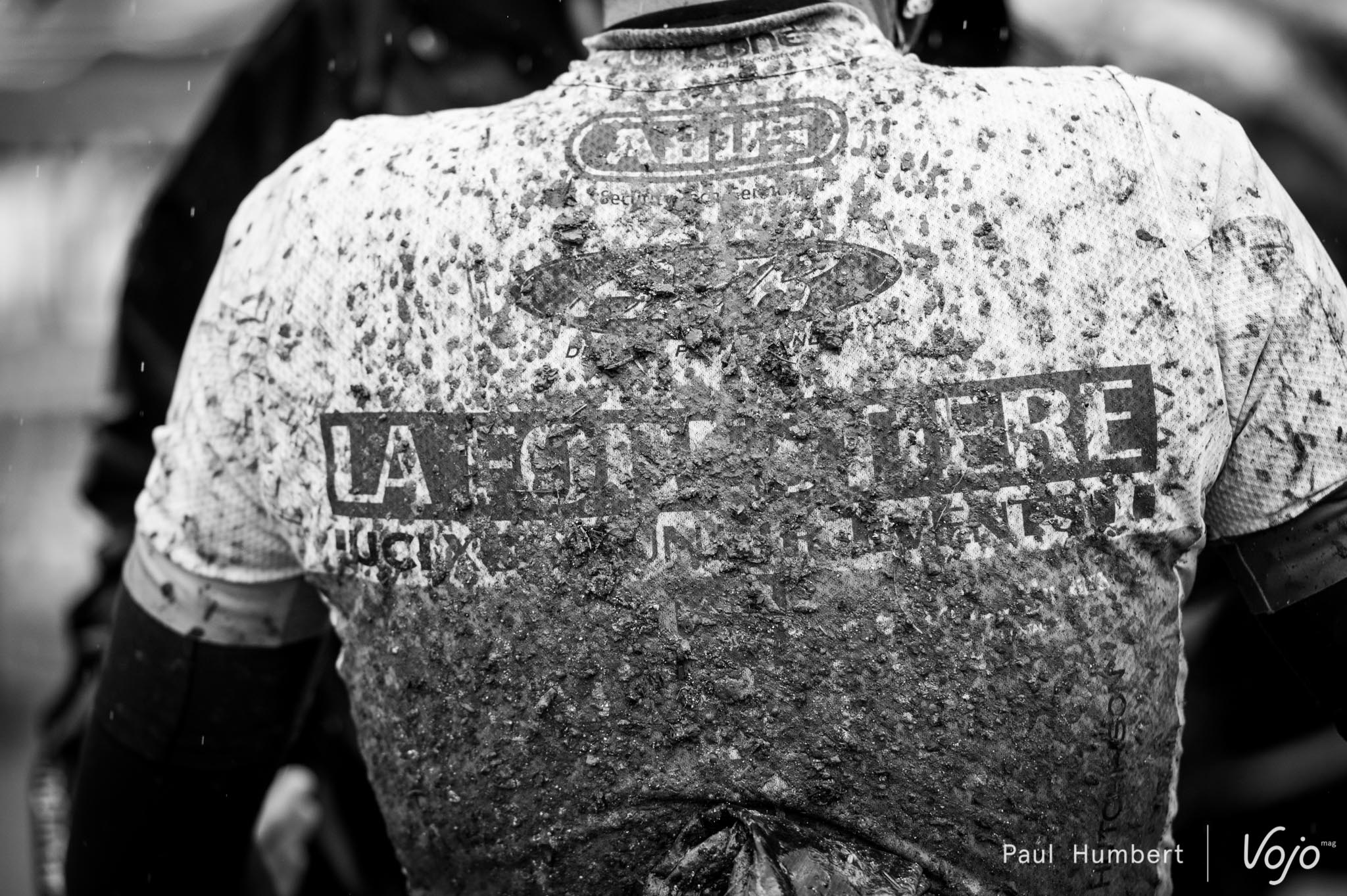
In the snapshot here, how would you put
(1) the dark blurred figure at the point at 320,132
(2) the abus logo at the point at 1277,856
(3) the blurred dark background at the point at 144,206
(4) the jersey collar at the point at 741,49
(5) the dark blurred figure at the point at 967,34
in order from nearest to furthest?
(4) the jersey collar at the point at 741,49, (5) the dark blurred figure at the point at 967,34, (2) the abus logo at the point at 1277,856, (3) the blurred dark background at the point at 144,206, (1) the dark blurred figure at the point at 320,132

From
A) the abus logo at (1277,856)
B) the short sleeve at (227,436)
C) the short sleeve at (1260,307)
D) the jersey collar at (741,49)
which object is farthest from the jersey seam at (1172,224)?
the abus logo at (1277,856)

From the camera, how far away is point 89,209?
4.96m

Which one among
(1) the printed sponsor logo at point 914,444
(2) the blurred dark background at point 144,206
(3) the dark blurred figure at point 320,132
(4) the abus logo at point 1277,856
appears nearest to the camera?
(1) the printed sponsor logo at point 914,444

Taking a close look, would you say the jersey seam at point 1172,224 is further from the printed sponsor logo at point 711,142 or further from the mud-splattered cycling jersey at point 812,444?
the printed sponsor logo at point 711,142

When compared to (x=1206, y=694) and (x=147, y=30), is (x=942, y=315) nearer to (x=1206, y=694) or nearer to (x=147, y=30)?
(x=1206, y=694)

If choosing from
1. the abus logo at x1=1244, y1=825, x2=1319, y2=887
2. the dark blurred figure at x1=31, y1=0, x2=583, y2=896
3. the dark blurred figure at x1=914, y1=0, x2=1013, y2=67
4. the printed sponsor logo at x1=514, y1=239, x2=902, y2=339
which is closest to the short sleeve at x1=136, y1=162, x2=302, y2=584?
the printed sponsor logo at x1=514, y1=239, x2=902, y2=339

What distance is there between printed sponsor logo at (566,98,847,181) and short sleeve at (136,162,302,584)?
0.34 m

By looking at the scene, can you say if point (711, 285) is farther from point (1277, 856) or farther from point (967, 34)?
point (1277, 856)

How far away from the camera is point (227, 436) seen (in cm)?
111

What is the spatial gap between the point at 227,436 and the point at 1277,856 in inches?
90.8

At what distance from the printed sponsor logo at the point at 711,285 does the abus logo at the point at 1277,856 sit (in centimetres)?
172

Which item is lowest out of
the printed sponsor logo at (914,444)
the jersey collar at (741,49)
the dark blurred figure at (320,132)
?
the dark blurred figure at (320,132)

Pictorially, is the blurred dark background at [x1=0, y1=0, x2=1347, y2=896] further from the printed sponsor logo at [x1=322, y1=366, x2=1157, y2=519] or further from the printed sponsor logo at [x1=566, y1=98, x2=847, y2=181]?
the printed sponsor logo at [x1=322, y1=366, x2=1157, y2=519]

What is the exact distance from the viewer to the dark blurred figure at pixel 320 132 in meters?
2.58
